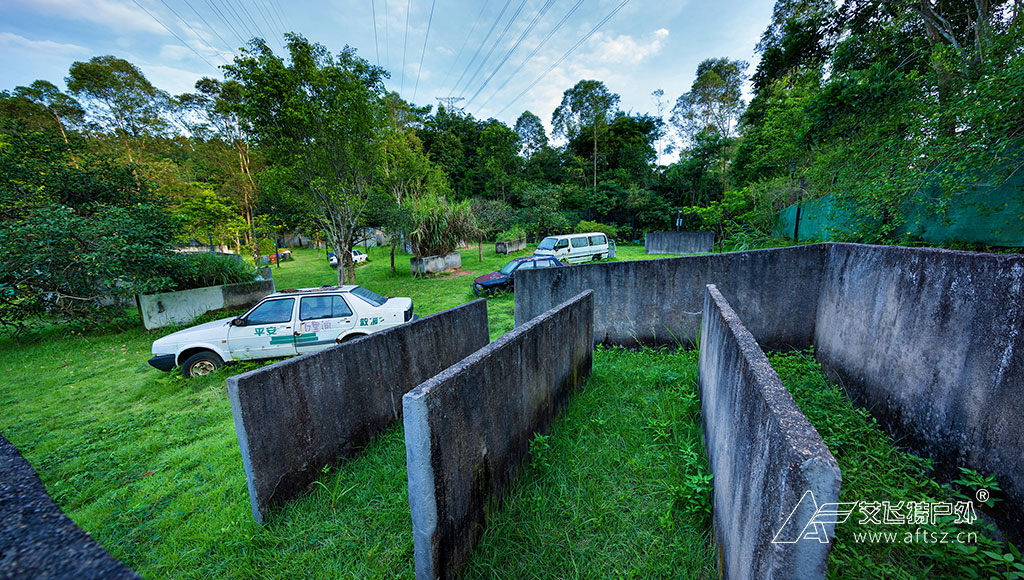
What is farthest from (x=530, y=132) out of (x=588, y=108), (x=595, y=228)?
(x=595, y=228)

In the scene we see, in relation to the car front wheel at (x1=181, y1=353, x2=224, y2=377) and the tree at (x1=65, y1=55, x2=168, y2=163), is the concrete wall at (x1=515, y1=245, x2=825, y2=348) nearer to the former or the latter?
the car front wheel at (x1=181, y1=353, x2=224, y2=377)

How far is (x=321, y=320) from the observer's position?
18.4 ft

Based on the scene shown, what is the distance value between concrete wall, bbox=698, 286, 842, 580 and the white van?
40.1ft

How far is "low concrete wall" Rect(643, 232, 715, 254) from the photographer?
62.8ft

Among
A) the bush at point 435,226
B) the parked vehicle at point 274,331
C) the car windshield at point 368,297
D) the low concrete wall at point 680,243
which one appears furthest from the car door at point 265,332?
the low concrete wall at point 680,243

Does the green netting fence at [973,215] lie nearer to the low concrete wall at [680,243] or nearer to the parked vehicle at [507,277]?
the parked vehicle at [507,277]

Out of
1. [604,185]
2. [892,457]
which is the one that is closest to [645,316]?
[892,457]

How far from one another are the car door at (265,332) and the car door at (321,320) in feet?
0.49

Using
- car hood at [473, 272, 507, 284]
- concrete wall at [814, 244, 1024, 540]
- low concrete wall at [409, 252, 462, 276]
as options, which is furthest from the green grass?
low concrete wall at [409, 252, 462, 276]

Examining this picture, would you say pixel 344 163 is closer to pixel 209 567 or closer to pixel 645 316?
pixel 645 316

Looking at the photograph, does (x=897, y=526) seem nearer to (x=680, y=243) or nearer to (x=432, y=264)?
(x=432, y=264)

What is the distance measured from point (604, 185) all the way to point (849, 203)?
25925mm

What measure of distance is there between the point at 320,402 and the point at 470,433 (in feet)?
5.53

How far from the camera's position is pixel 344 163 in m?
11.3
